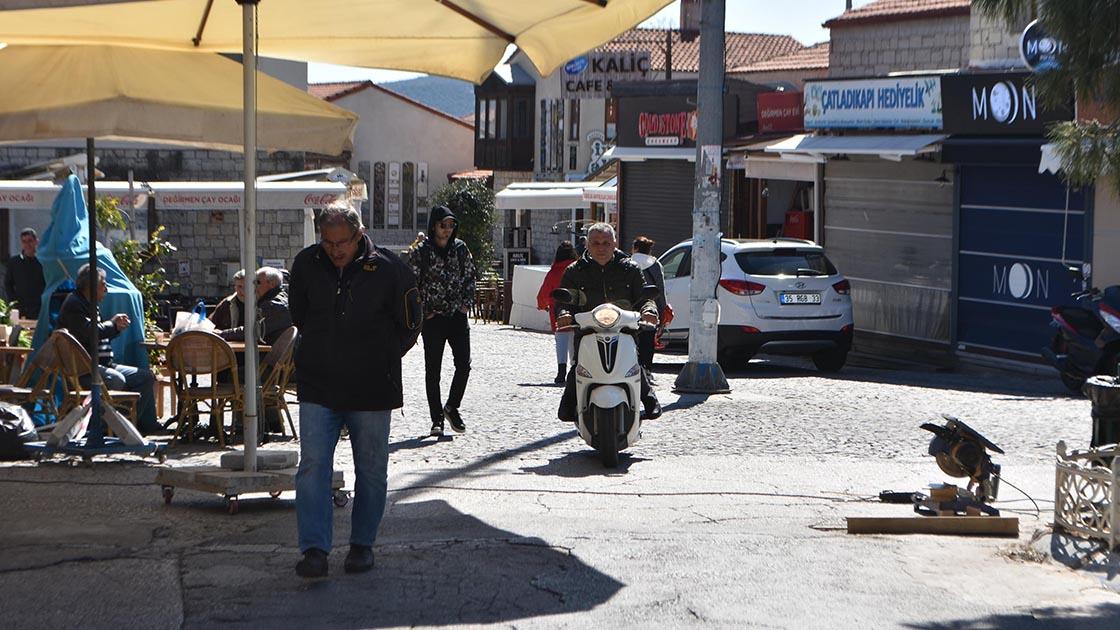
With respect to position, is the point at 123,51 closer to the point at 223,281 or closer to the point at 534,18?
the point at 534,18

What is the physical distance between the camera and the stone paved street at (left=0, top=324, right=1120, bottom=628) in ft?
20.9

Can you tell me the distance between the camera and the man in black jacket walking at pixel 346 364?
6.86 metres

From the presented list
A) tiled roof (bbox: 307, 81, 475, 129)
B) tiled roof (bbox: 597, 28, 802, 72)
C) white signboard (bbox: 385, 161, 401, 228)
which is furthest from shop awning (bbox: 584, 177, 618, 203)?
white signboard (bbox: 385, 161, 401, 228)

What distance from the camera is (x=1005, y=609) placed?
256 inches

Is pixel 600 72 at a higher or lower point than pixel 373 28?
higher

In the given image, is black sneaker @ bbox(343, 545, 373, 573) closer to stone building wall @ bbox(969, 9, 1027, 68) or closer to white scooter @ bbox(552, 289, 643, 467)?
white scooter @ bbox(552, 289, 643, 467)

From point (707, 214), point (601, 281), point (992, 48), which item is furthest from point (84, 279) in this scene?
point (992, 48)

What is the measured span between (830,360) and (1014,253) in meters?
2.97

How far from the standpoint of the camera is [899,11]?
3472 cm

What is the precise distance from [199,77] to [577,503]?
386 centimetres

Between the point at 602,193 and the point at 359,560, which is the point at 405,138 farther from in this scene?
the point at 359,560

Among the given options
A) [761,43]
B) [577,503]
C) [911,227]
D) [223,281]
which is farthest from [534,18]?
[761,43]

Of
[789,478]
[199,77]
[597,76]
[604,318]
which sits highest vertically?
[597,76]

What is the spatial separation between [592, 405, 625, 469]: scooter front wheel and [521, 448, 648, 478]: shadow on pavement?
10 cm
